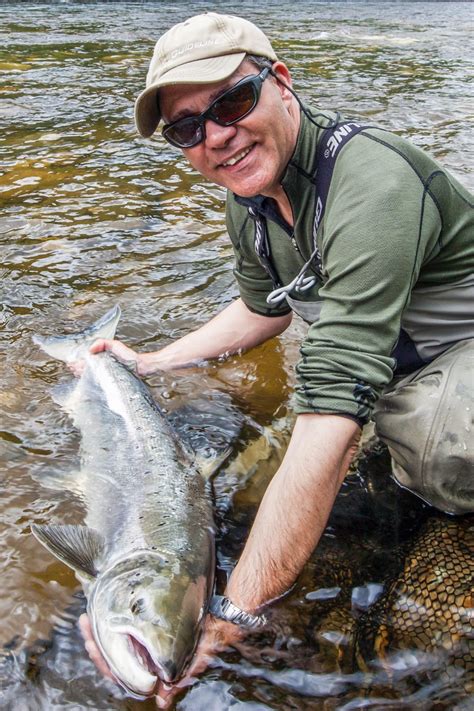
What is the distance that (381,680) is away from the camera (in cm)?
226

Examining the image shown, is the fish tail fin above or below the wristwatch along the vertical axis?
below

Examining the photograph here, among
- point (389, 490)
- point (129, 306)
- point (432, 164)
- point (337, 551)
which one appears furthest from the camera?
point (129, 306)

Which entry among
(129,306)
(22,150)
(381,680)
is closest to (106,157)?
(22,150)

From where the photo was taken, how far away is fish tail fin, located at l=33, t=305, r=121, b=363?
4.16 m

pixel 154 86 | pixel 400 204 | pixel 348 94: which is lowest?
pixel 348 94

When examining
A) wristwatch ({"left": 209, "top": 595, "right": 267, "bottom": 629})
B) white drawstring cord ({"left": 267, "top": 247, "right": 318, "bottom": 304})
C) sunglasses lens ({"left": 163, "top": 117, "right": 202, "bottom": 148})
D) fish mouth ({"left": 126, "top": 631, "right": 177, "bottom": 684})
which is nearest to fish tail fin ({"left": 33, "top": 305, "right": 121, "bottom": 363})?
white drawstring cord ({"left": 267, "top": 247, "right": 318, "bottom": 304})

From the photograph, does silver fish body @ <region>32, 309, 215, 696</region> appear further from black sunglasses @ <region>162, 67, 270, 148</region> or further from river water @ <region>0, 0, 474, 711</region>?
black sunglasses @ <region>162, 67, 270, 148</region>

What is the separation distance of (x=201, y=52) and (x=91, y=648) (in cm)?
220

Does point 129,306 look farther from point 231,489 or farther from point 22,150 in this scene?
point 22,150

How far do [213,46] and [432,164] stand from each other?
3.13 feet

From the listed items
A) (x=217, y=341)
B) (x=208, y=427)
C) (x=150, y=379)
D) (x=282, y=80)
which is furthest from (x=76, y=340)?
(x=282, y=80)

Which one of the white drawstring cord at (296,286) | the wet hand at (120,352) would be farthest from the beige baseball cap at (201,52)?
the wet hand at (120,352)

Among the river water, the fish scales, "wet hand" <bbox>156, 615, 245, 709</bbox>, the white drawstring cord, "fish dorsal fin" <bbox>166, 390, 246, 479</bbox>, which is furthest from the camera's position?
"fish dorsal fin" <bbox>166, 390, 246, 479</bbox>

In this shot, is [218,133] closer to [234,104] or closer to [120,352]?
[234,104]
